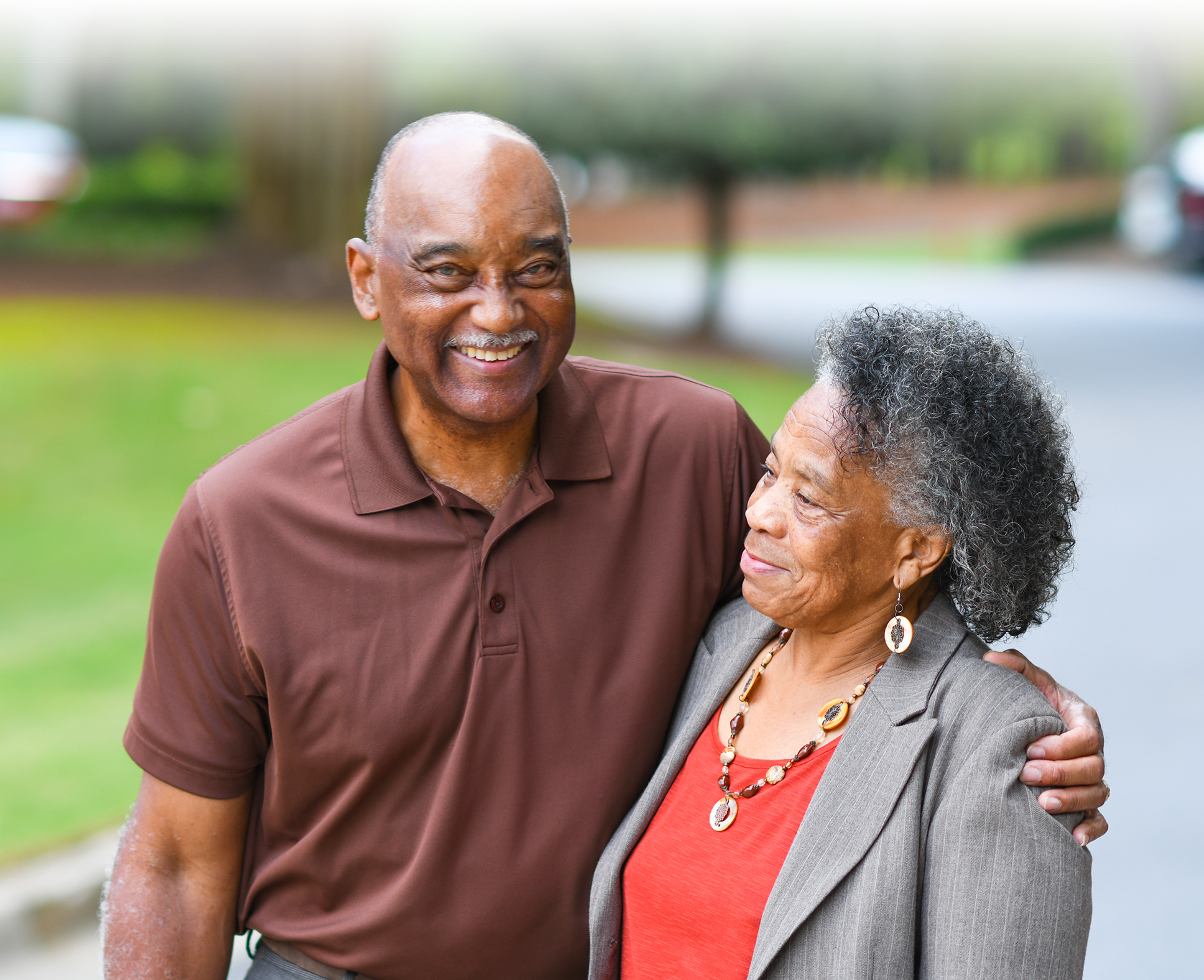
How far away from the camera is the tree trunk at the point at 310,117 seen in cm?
1562

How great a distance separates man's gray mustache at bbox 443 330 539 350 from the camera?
8.25ft

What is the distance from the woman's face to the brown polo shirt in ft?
1.03

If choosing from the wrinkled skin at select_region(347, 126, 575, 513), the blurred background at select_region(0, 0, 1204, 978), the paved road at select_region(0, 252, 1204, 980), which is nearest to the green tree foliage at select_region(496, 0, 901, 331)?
the blurred background at select_region(0, 0, 1204, 978)

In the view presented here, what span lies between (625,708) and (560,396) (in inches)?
25.2

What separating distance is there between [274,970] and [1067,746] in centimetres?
156

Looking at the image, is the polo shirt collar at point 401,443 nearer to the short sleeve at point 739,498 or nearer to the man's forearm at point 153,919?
the short sleeve at point 739,498

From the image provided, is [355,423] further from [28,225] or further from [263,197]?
[28,225]

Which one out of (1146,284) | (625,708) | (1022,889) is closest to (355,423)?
(625,708)

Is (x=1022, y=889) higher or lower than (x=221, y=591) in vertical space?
lower

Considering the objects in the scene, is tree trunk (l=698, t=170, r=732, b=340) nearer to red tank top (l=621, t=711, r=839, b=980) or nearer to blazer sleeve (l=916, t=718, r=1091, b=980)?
red tank top (l=621, t=711, r=839, b=980)

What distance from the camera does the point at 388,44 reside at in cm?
1658

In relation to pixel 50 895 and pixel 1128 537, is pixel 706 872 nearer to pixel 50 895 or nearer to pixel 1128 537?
pixel 50 895

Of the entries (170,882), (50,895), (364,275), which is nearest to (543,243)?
(364,275)

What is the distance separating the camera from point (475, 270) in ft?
8.25
